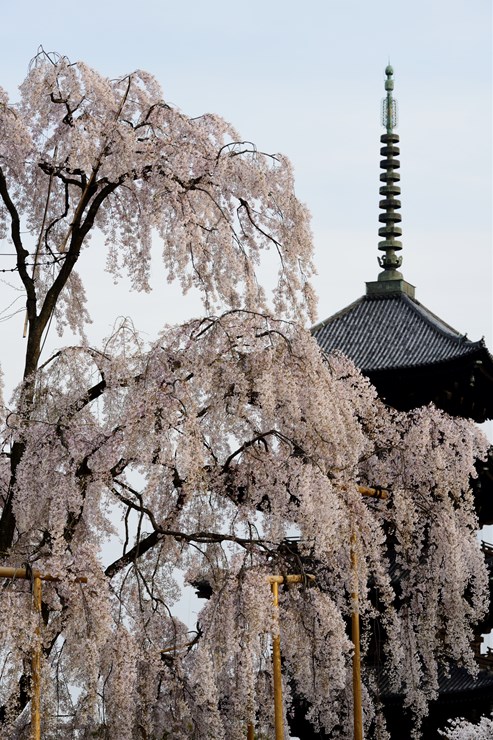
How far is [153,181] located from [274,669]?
6022 mm

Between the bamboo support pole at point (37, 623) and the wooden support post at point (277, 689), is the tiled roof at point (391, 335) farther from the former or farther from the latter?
the bamboo support pole at point (37, 623)

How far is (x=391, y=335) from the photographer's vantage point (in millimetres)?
31031

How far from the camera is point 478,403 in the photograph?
30.7m

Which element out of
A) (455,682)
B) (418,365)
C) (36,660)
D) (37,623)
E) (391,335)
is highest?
(391,335)

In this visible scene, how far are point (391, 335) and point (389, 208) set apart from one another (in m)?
4.69

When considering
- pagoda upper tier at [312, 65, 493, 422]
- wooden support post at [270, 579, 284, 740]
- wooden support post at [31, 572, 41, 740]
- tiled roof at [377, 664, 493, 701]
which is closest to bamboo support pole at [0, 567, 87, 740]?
wooden support post at [31, 572, 41, 740]

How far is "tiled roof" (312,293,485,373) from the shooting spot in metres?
29.6

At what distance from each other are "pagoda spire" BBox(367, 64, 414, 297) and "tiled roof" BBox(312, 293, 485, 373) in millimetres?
482

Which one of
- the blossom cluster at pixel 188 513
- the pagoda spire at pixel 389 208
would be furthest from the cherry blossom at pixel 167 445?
the pagoda spire at pixel 389 208

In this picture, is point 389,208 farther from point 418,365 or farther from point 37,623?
point 37,623

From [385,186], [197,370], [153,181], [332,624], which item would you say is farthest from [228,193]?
[385,186]

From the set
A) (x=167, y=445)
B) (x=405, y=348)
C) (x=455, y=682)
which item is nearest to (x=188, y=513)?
(x=167, y=445)

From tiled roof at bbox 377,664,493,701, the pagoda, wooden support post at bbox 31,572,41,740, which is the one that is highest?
the pagoda

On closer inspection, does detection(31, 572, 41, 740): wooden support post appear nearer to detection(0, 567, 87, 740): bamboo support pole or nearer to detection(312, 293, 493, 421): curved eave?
detection(0, 567, 87, 740): bamboo support pole
